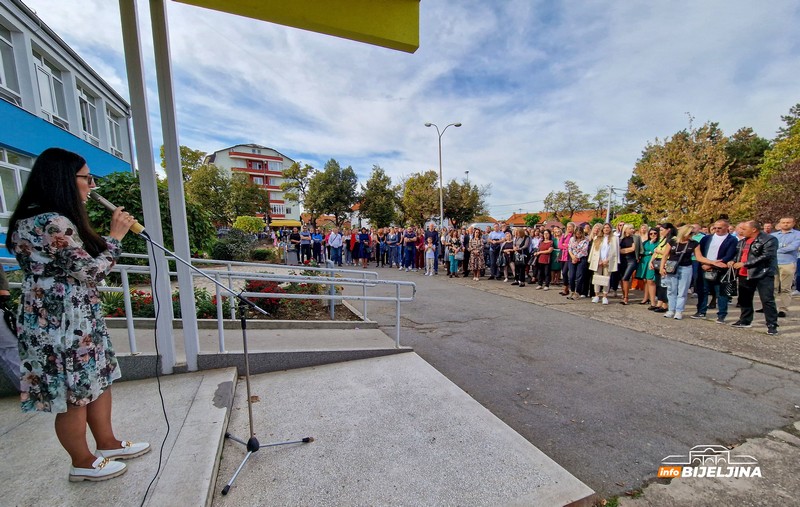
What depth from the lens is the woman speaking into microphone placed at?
169cm

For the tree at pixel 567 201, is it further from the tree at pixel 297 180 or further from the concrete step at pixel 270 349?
the concrete step at pixel 270 349

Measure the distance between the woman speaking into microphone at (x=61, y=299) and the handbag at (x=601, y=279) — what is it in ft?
26.6

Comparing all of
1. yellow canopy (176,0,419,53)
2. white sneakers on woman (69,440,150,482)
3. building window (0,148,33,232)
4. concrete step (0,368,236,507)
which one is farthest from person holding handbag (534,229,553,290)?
building window (0,148,33,232)

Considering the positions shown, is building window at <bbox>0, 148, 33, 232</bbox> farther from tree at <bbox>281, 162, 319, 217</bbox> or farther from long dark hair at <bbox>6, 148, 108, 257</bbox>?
tree at <bbox>281, 162, 319, 217</bbox>

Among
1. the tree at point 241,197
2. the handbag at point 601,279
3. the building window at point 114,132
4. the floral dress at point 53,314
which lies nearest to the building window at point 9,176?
the building window at point 114,132

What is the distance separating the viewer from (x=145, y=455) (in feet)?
6.88

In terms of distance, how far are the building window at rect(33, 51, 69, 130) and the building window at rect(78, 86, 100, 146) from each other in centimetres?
116

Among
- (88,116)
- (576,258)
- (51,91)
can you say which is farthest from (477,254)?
(88,116)

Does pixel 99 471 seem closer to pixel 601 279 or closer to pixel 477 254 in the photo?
pixel 601 279

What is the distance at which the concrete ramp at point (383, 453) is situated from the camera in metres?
1.94

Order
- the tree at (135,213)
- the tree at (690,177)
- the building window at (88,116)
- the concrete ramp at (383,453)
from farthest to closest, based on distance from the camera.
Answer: the tree at (690,177) → the building window at (88,116) → the tree at (135,213) → the concrete ramp at (383,453)

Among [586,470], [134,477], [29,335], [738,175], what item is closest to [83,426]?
[134,477]

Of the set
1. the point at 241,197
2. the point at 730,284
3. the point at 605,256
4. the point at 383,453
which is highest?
the point at 241,197

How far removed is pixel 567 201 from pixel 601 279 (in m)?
44.8
